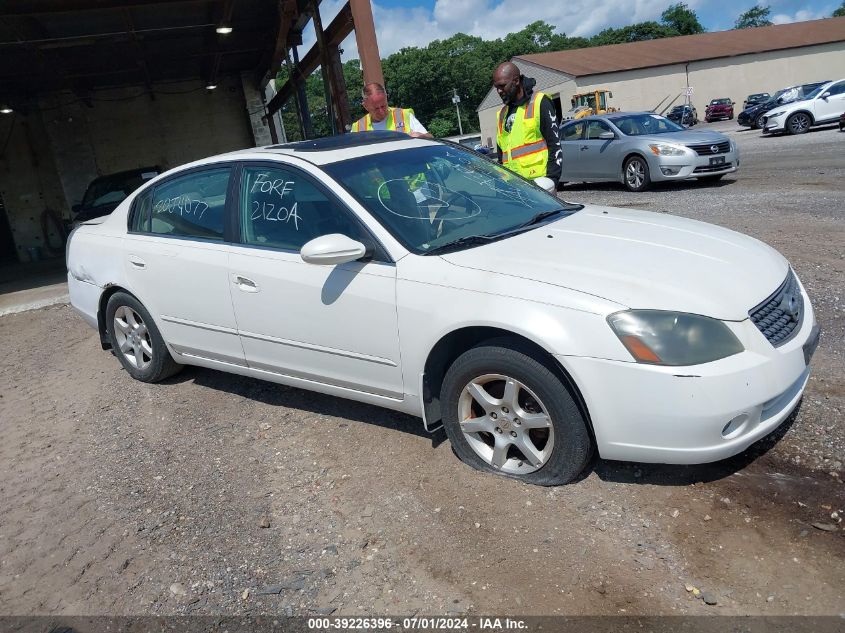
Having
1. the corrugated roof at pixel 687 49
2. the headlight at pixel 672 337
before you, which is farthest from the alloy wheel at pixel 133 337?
the corrugated roof at pixel 687 49

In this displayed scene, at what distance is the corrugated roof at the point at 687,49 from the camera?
49.1 m

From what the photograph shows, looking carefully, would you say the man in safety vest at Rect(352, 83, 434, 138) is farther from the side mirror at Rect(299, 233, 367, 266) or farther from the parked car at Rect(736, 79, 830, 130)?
the parked car at Rect(736, 79, 830, 130)

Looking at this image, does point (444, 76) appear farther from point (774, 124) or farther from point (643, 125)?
point (643, 125)

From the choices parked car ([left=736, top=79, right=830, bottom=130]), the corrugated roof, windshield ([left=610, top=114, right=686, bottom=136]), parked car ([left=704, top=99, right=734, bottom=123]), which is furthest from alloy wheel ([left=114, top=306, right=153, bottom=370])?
the corrugated roof

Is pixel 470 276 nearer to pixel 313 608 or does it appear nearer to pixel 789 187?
pixel 313 608

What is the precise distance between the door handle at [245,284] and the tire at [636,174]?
398 inches

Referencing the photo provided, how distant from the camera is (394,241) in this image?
343 centimetres

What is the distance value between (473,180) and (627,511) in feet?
6.87

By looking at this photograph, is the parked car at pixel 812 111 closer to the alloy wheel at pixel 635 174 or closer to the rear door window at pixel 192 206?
the alloy wheel at pixel 635 174

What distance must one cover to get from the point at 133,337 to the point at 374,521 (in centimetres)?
279

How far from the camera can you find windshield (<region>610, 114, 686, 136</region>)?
13039 mm

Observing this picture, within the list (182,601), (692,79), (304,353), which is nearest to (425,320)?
(304,353)

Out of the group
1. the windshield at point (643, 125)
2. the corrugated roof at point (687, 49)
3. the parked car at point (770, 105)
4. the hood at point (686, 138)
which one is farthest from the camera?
the corrugated roof at point (687, 49)

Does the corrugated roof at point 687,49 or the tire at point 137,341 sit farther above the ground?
the corrugated roof at point 687,49
